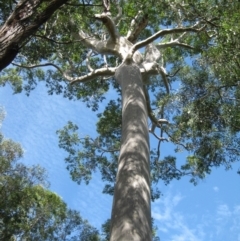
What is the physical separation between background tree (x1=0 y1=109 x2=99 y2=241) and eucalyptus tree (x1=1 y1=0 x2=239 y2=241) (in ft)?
4.65

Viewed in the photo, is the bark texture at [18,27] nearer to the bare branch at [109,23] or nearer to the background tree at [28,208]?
the bare branch at [109,23]

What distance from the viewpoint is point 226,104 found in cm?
826

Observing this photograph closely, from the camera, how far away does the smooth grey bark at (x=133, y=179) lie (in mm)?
4047

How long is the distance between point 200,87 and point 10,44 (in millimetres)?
6390

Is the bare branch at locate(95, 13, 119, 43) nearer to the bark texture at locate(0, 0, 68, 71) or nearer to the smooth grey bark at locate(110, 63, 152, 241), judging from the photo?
the smooth grey bark at locate(110, 63, 152, 241)

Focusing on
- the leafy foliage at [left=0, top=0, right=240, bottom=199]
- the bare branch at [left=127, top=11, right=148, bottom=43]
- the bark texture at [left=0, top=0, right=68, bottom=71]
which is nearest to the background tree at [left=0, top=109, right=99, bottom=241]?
the leafy foliage at [left=0, top=0, right=240, bottom=199]

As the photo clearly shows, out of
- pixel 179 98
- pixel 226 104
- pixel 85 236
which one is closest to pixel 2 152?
pixel 85 236

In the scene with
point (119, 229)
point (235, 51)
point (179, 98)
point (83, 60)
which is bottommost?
point (119, 229)

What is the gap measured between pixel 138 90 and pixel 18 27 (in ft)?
13.0

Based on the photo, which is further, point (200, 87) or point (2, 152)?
point (2, 152)

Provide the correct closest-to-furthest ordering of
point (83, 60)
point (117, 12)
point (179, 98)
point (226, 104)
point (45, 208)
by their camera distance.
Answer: point (226, 104) < point (179, 98) < point (117, 12) < point (83, 60) < point (45, 208)

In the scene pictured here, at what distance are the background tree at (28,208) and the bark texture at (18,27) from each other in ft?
33.2

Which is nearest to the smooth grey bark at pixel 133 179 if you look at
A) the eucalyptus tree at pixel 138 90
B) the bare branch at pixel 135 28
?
the eucalyptus tree at pixel 138 90

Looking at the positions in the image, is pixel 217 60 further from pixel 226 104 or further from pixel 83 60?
pixel 83 60
